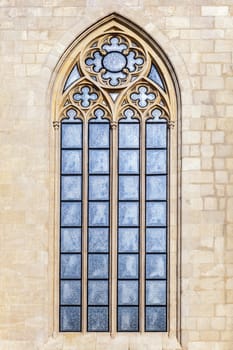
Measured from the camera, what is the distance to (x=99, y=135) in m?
16.4

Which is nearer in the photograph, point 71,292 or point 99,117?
point 71,292

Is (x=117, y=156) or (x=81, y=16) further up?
(x=81, y=16)

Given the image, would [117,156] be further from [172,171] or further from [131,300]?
[131,300]

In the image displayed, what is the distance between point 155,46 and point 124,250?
3476 mm

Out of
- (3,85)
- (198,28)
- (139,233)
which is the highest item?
(198,28)

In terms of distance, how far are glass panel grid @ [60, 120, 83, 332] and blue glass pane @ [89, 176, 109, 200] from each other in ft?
0.62

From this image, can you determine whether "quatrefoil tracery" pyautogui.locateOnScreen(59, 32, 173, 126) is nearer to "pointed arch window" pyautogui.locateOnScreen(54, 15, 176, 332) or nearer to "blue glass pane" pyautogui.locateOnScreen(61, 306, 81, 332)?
"pointed arch window" pyautogui.locateOnScreen(54, 15, 176, 332)

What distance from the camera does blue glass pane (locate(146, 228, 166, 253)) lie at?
16078 millimetres

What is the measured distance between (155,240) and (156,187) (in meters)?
0.88

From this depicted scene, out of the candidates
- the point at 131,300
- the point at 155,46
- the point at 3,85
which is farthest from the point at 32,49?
the point at 131,300

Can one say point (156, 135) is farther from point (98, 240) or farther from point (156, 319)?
point (156, 319)

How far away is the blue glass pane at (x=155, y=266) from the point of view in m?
16.0

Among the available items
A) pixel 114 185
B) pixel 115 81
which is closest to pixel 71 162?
pixel 114 185

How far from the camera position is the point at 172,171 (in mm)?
16109
